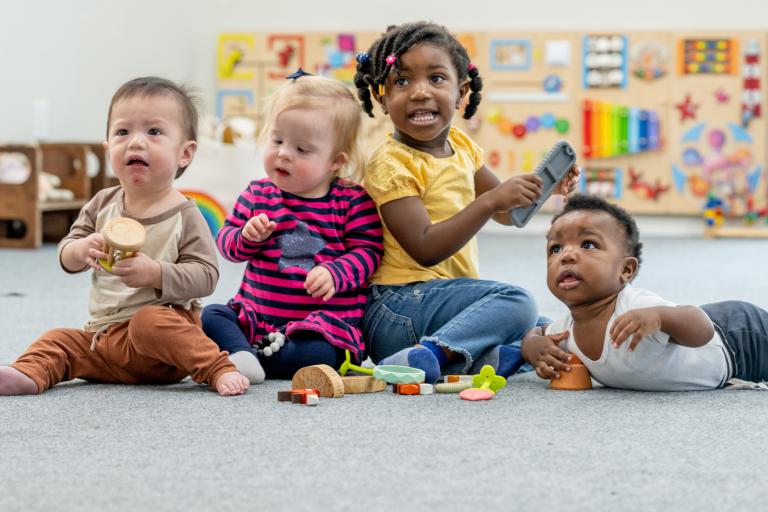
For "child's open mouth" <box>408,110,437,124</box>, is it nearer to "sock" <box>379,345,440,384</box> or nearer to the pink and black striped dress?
the pink and black striped dress

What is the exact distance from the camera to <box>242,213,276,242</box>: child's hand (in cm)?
134

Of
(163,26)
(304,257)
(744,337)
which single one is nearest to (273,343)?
(304,257)

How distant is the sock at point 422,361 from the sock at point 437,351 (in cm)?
3

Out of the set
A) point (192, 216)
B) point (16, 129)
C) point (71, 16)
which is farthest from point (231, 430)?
point (71, 16)

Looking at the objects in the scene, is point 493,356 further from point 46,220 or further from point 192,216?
point 46,220

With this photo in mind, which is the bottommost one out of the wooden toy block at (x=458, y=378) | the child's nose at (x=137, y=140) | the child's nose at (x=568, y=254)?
the wooden toy block at (x=458, y=378)

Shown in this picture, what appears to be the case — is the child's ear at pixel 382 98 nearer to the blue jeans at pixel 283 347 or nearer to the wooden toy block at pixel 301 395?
the blue jeans at pixel 283 347

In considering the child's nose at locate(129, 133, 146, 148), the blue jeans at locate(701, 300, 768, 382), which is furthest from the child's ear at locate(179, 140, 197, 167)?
the blue jeans at locate(701, 300, 768, 382)

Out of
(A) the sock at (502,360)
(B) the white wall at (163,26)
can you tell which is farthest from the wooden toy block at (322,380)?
(B) the white wall at (163,26)

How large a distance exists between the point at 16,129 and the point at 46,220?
1.45 feet

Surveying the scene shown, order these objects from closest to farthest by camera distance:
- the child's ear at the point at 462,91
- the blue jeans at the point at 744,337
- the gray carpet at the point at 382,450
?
the gray carpet at the point at 382,450 < the blue jeans at the point at 744,337 < the child's ear at the point at 462,91

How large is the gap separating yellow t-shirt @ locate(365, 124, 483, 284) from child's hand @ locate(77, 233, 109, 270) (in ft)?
1.24

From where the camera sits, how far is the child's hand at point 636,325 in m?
1.18

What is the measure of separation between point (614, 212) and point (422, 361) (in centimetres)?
30
